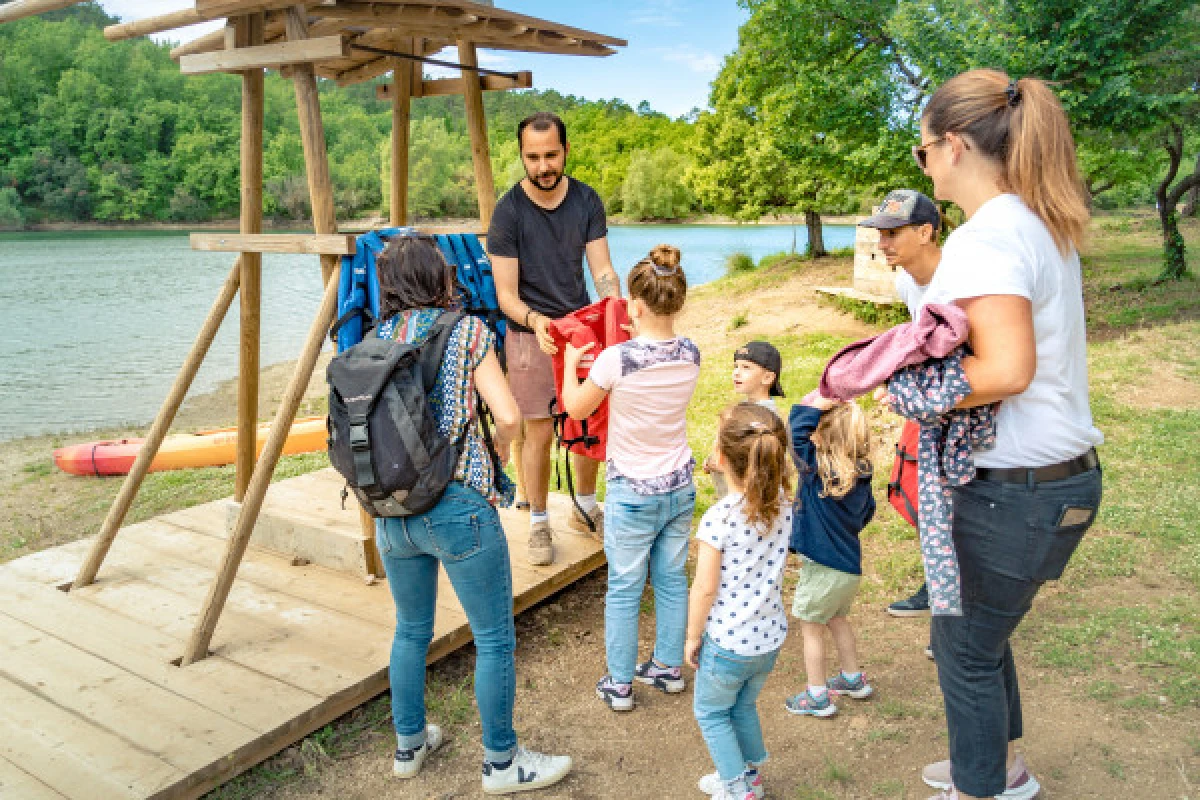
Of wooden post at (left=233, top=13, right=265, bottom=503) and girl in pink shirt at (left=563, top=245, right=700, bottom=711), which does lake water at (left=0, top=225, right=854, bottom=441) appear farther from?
girl in pink shirt at (left=563, top=245, right=700, bottom=711)

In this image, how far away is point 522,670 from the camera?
4090mm

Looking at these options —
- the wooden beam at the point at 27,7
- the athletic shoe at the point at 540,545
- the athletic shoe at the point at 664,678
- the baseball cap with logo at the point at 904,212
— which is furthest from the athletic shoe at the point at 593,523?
the wooden beam at the point at 27,7

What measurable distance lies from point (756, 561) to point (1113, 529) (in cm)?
394

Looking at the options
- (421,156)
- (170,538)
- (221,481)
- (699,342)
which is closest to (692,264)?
(421,156)

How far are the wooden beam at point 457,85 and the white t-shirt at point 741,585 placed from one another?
12.1 ft

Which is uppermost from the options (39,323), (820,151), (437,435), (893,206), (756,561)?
(820,151)

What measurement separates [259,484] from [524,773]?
1805 millimetres

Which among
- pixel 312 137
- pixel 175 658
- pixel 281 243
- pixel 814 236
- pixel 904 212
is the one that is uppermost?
pixel 814 236

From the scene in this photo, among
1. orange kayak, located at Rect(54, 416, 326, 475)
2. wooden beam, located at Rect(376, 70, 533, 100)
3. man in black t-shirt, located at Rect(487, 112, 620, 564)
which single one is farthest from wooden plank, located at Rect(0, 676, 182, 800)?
orange kayak, located at Rect(54, 416, 326, 475)

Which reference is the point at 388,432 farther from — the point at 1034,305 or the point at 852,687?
the point at 852,687

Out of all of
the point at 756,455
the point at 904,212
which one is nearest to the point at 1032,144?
the point at 756,455

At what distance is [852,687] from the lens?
12.1 ft

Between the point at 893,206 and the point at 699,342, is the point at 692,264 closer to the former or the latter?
the point at 699,342

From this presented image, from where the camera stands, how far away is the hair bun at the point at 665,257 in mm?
3225
